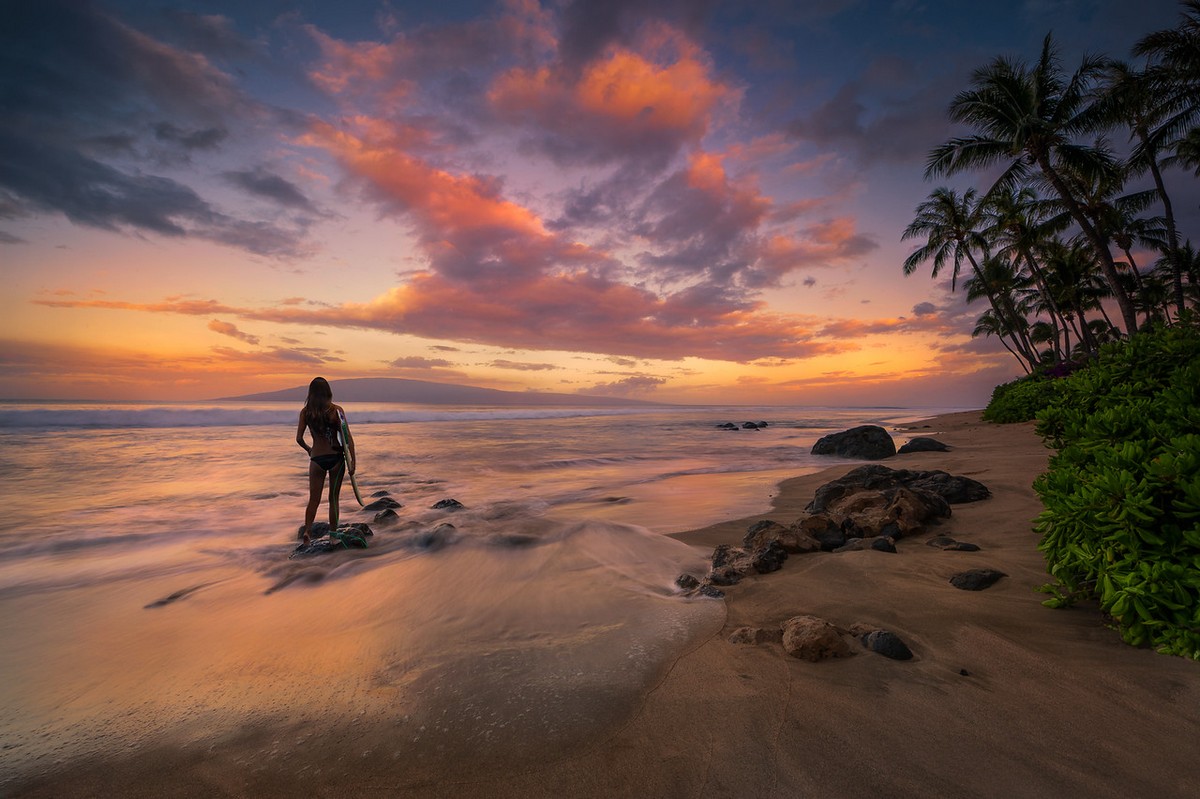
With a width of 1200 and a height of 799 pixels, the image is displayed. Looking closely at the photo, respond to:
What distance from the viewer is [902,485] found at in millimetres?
7445

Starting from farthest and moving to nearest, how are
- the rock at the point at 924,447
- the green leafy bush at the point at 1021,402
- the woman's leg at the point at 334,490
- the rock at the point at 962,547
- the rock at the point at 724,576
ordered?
the green leafy bush at the point at 1021,402 → the rock at the point at 924,447 → the woman's leg at the point at 334,490 → the rock at the point at 962,547 → the rock at the point at 724,576

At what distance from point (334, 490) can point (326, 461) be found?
45 cm

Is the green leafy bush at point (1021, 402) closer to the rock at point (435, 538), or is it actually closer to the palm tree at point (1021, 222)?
the palm tree at point (1021, 222)

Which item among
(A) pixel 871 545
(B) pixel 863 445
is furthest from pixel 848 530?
(B) pixel 863 445

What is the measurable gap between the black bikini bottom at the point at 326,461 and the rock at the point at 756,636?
20.4 feet

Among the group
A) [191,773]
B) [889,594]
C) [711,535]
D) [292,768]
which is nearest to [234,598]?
[191,773]

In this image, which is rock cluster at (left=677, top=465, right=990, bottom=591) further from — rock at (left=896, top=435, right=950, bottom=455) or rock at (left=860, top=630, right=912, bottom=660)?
rock at (left=896, top=435, right=950, bottom=455)

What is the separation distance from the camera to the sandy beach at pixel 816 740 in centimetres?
183

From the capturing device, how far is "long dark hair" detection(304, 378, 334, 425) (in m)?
6.80

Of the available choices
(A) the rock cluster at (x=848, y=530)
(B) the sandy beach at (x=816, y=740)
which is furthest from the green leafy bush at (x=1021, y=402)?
(B) the sandy beach at (x=816, y=740)

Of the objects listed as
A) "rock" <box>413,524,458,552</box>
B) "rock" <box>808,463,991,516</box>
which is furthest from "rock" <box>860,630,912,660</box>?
"rock" <box>413,524,458,552</box>

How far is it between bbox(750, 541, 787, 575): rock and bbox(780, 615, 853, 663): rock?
4.98 feet

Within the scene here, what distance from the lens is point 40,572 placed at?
5336mm

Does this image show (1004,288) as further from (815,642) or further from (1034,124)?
(815,642)
